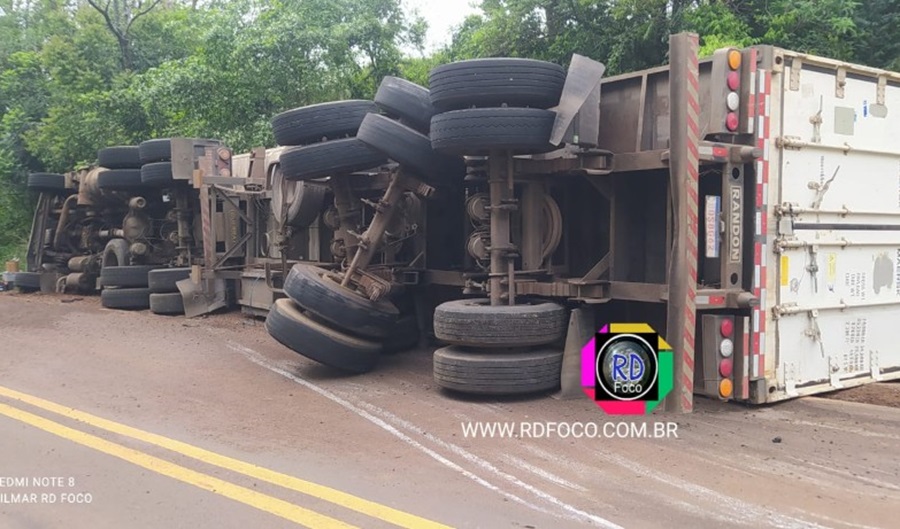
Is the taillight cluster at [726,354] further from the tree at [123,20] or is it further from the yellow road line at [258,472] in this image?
the tree at [123,20]

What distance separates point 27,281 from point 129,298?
497cm

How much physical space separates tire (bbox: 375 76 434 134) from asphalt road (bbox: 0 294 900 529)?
245 cm

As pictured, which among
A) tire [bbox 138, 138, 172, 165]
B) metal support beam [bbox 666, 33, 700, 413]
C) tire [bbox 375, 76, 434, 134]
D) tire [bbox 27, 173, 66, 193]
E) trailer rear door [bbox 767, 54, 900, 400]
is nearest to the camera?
metal support beam [bbox 666, 33, 700, 413]

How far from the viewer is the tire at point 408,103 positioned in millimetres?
7543

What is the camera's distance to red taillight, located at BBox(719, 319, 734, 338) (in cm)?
593

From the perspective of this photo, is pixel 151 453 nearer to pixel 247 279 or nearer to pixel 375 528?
pixel 375 528

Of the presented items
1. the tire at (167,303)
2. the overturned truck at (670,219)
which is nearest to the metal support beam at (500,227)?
the overturned truck at (670,219)

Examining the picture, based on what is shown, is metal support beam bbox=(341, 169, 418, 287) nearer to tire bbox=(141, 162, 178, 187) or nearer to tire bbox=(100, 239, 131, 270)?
tire bbox=(141, 162, 178, 187)

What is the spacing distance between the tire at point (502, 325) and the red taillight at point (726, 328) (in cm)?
133

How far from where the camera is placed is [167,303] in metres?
12.8

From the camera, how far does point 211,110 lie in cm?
1839

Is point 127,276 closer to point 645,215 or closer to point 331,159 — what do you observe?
point 331,159

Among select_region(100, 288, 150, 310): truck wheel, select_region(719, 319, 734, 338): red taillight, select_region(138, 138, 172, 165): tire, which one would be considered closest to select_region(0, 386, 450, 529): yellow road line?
select_region(719, 319, 734, 338): red taillight

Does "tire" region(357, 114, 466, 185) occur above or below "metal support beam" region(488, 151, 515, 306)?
above
